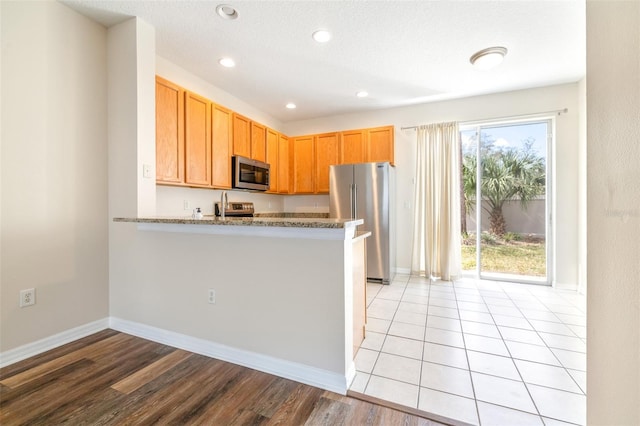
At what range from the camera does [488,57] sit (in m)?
2.62

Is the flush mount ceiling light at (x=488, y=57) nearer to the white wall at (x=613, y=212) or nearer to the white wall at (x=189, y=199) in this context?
the white wall at (x=613, y=212)

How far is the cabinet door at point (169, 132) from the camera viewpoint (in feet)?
8.14

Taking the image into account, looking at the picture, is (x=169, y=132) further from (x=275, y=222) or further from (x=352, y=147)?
(x=352, y=147)

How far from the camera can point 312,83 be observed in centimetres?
335

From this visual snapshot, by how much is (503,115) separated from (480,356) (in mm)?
3303

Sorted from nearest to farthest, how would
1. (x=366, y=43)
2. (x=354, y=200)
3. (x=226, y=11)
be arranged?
(x=226, y=11), (x=366, y=43), (x=354, y=200)

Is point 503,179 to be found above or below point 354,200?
above

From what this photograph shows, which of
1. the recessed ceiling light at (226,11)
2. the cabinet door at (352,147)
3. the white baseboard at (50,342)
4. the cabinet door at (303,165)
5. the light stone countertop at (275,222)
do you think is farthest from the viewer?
the cabinet door at (303,165)

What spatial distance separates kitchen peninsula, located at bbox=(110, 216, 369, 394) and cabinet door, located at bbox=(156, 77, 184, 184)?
24.0 inches

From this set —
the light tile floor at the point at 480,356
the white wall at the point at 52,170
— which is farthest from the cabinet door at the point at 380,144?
the white wall at the point at 52,170

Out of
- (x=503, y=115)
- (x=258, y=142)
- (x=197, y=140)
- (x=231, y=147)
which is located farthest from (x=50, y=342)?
(x=503, y=115)

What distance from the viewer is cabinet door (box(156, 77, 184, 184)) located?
2.48 meters

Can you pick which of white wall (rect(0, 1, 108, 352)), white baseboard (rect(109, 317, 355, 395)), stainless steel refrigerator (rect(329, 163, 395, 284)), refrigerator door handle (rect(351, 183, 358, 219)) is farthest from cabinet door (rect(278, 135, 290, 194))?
white baseboard (rect(109, 317, 355, 395))

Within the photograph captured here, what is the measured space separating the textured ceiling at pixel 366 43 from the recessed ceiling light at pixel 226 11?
0.14ft
